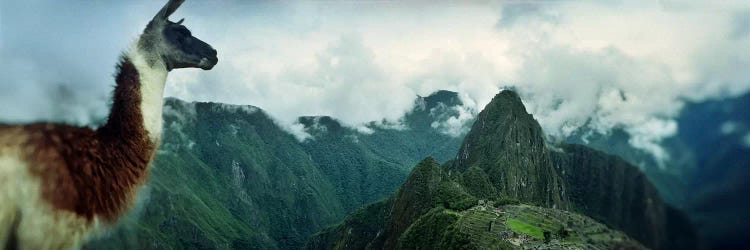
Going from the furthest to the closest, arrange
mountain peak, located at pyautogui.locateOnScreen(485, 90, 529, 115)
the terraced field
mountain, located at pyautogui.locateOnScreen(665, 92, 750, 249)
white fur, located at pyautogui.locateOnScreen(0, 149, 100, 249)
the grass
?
1. mountain peak, located at pyautogui.locateOnScreen(485, 90, 529, 115)
2. the grass
3. the terraced field
4. white fur, located at pyautogui.locateOnScreen(0, 149, 100, 249)
5. mountain, located at pyautogui.locateOnScreen(665, 92, 750, 249)

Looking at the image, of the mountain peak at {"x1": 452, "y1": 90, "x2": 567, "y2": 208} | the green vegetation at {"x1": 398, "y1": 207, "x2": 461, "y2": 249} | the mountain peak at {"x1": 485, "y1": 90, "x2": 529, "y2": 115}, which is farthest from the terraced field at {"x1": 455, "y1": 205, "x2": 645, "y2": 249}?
the mountain peak at {"x1": 485, "y1": 90, "x2": 529, "y2": 115}

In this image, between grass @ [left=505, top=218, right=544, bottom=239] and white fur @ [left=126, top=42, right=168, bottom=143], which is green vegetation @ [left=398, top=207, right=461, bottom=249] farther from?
white fur @ [left=126, top=42, right=168, bottom=143]

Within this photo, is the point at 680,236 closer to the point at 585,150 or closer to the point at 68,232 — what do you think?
the point at 585,150

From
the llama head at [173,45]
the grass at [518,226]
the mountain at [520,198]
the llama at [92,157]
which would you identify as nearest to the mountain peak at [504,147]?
the mountain at [520,198]

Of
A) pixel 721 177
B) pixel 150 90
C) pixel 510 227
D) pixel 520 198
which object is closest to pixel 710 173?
pixel 721 177

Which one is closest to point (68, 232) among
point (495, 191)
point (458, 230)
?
point (458, 230)

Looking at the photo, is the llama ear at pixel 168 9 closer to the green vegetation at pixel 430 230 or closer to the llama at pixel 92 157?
the llama at pixel 92 157
